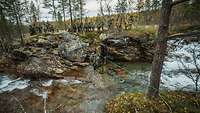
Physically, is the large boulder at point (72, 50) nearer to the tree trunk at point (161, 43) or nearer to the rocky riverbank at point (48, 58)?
the rocky riverbank at point (48, 58)

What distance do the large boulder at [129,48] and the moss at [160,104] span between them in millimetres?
15985

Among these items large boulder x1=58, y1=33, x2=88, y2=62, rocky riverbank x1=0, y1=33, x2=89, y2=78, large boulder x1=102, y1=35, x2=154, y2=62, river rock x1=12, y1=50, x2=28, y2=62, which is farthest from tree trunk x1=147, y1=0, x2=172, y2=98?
river rock x1=12, y1=50, x2=28, y2=62

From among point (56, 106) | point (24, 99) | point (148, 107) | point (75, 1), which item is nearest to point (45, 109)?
point (56, 106)

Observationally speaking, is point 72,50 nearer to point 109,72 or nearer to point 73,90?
point 109,72

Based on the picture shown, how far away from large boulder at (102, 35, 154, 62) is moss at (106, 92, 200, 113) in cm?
1598

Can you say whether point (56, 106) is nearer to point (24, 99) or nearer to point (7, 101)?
point (24, 99)

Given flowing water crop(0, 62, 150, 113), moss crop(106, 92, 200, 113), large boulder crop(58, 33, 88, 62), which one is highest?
large boulder crop(58, 33, 88, 62)

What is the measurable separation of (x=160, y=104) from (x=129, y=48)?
17858 millimetres

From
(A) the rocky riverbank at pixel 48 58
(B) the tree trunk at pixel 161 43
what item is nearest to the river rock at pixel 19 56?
(A) the rocky riverbank at pixel 48 58

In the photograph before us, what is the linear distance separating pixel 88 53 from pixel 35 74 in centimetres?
848

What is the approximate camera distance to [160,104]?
30.6ft

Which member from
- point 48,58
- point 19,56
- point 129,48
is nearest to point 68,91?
point 48,58

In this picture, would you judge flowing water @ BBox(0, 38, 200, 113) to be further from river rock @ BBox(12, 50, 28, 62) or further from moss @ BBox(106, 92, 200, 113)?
river rock @ BBox(12, 50, 28, 62)

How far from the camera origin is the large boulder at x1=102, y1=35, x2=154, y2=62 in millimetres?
26547
